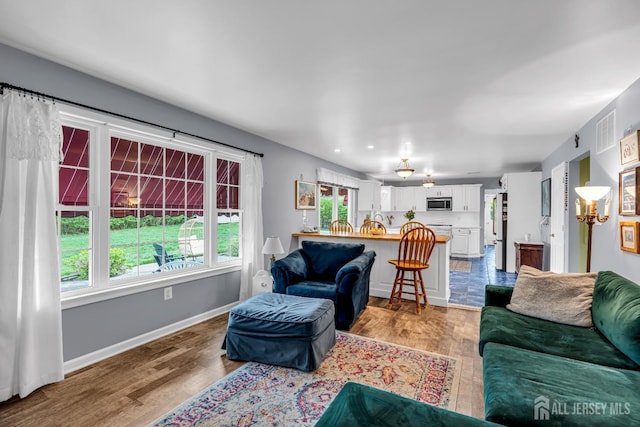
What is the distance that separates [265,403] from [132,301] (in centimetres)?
172

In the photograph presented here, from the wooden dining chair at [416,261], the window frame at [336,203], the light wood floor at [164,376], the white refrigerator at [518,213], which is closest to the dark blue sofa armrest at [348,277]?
the light wood floor at [164,376]

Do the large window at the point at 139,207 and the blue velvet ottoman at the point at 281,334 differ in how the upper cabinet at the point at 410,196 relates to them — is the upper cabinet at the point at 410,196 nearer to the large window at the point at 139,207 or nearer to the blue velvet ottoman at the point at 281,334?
the large window at the point at 139,207

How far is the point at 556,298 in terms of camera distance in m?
2.34

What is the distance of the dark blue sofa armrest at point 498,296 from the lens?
8.71 feet

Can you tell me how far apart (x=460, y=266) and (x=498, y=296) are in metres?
5.04

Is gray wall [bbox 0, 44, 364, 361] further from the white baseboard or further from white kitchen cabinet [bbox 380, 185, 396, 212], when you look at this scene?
white kitchen cabinet [bbox 380, 185, 396, 212]

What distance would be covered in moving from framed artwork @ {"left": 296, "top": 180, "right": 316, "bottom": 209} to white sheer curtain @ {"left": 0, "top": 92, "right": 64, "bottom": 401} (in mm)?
3561

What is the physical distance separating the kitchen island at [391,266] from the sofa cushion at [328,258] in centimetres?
80

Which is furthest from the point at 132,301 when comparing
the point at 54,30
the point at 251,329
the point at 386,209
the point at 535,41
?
the point at 386,209

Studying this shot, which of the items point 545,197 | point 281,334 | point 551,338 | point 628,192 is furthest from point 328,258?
point 545,197

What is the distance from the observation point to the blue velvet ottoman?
242cm

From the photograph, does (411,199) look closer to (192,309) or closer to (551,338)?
(192,309)

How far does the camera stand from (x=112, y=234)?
2.88 meters

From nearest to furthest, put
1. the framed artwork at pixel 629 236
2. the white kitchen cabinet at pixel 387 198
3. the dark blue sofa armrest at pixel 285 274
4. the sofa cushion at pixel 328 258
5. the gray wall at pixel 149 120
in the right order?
the gray wall at pixel 149 120, the framed artwork at pixel 629 236, the dark blue sofa armrest at pixel 285 274, the sofa cushion at pixel 328 258, the white kitchen cabinet at pixel 387 198
